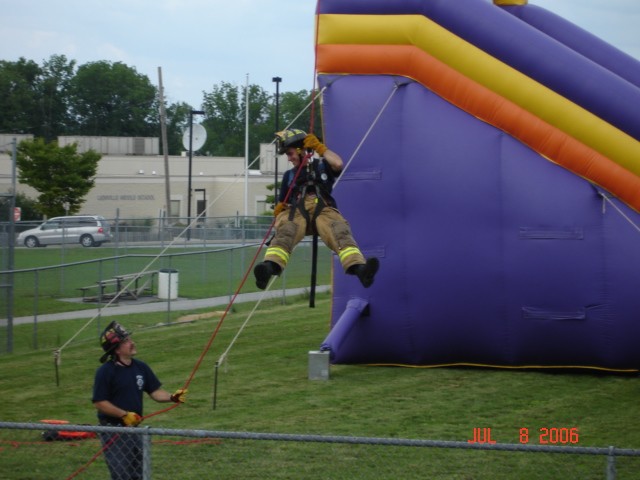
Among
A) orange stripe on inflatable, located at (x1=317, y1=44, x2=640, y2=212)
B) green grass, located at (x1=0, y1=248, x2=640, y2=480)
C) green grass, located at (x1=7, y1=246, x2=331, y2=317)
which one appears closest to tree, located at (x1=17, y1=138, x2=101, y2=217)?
green grass, located at (x1=7, y1=246, x2=331, y2=317)

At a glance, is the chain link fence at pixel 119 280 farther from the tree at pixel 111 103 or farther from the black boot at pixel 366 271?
the tree at pixel 111 103

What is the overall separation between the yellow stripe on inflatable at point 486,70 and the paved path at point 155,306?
591cm

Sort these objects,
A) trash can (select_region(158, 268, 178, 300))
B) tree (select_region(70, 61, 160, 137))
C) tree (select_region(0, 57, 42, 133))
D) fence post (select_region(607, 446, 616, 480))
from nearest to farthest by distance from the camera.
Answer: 1. fence post (select_region(607, 446, 616, 480))
2. trash can (select_region(158, 268, 178, 300))
3. tree (select_region(0, 57, 42, 133))
4. tree (select_region(70, 61, 160, 137))

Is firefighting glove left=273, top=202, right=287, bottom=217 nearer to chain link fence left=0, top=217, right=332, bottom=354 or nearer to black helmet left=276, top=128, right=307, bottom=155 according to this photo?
black helmet left=276, top=128, right=307, bottom=155

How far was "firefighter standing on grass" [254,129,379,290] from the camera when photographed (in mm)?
9766

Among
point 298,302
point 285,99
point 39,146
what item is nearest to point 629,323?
point 298,302

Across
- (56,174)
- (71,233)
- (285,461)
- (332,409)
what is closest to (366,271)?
(285,461)

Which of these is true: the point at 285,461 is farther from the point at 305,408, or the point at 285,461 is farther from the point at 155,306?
the point at 155,306

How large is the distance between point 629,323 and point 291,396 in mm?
4114

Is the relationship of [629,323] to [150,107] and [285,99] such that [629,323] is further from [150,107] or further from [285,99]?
[285,99]

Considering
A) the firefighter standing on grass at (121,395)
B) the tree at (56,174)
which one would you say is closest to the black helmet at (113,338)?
the firefighter standing on grass at (121,395)

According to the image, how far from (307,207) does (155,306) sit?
11.2 metres

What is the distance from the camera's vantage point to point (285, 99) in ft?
326

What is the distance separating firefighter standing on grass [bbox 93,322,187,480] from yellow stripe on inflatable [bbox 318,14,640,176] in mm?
6367
